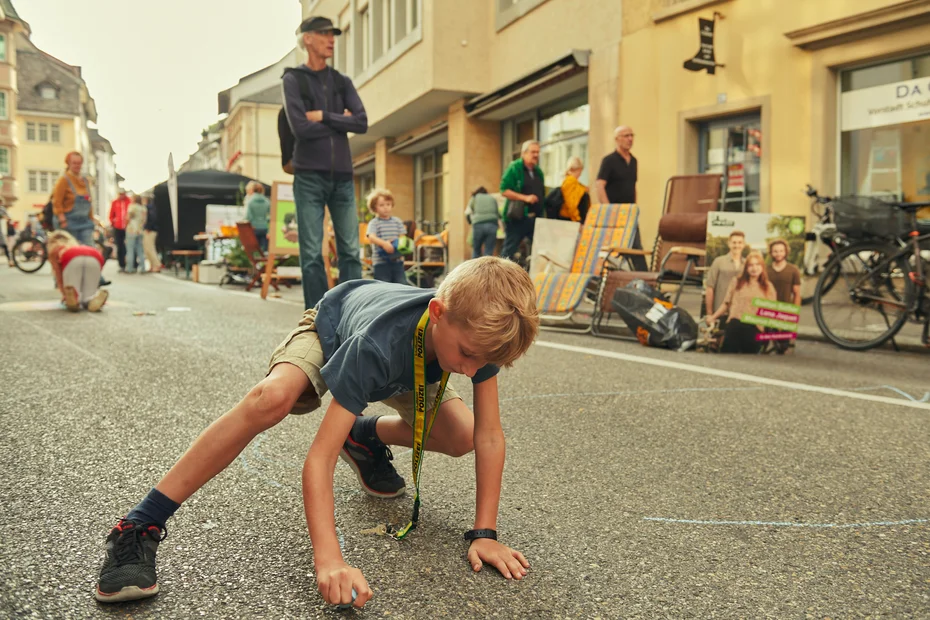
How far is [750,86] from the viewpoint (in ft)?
39.9

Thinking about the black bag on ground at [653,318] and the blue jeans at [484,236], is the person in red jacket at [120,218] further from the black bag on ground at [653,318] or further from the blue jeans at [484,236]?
the black bag on ground at [653,318]

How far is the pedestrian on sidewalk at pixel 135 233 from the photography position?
65.3 feet

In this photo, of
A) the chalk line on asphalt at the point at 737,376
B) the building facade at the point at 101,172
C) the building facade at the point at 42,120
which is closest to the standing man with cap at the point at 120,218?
the chalk line on asphalt at the point at 737,376

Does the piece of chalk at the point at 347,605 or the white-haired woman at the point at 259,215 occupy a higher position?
the white-haired woman at the point at 259,215

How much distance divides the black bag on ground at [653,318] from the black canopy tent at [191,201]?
57.8 feet

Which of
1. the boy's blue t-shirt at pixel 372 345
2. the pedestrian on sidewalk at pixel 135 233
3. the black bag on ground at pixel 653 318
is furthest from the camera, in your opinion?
the pedestrian on sidewalk at pixel 135 233

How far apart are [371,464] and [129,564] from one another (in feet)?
3.09

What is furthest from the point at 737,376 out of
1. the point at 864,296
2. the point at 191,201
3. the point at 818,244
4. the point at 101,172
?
the point at 101,172

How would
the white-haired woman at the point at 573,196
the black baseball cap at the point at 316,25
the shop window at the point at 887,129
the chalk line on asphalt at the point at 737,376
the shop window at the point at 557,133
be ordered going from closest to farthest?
the chalk line on asphalt at the point at 737,376
the black baseball cap at the point at 316,25
the shop window at the point at 887,129
the white-haired woman at the point at 573,196
the shop window at the point at 557,133

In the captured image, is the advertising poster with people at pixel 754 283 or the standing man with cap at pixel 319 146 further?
the advertising poster with people at pixel 754 283

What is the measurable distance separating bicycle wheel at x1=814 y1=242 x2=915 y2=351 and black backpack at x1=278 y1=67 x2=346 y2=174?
4.22 meters

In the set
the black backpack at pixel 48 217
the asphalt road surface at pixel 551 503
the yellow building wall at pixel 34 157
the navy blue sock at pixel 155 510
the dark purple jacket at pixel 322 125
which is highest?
the yellow building wall at pixel 34 157

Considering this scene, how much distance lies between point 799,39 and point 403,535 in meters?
10.7

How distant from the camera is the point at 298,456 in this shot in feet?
11.0
